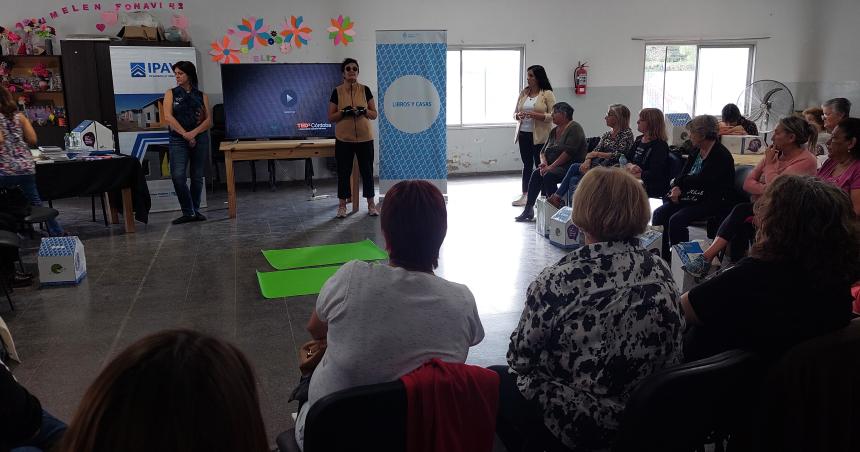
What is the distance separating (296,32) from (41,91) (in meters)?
3.00

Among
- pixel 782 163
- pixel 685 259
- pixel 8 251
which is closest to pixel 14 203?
pixel 8 251

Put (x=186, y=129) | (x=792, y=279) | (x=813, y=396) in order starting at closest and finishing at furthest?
(x=813, y=396) < (x=792, y=279) < (x=186, y=129)

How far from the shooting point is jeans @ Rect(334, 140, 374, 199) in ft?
21.2

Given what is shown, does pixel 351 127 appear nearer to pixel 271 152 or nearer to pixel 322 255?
pixel 271 152

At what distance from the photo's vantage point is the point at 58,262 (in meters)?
4.27

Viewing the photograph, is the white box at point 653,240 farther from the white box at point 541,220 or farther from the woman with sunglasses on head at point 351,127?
the woman with sunglasses on head at point 351,127

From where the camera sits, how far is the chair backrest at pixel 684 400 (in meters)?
1.43

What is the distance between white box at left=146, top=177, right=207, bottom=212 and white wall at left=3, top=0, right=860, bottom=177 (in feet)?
6.09

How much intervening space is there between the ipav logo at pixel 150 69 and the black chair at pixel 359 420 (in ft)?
21.9

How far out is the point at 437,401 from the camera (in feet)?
4.54

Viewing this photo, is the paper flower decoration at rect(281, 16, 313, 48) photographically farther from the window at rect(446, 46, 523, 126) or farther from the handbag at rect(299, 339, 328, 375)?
the handbag at rect(299, 339, 328, 375)

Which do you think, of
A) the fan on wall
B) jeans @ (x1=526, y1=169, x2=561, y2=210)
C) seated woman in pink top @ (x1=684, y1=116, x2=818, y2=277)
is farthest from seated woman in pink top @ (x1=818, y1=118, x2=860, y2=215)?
the fan on wall

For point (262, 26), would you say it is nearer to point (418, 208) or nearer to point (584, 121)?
point (584, 121)

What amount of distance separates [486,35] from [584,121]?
6.49 ft
